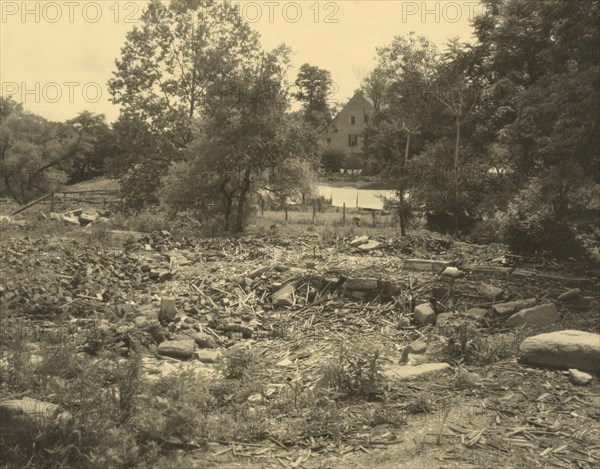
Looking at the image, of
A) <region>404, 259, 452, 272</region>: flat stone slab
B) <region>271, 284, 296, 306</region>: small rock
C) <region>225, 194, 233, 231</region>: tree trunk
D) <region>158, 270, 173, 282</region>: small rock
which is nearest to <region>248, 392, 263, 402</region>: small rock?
<region>271, 284, 296, 306</region>: small rock

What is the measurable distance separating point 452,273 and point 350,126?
52351 millimetres

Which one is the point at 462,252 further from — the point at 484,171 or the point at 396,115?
the point at 396,115

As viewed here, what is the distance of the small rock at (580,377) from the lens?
574 centimetres

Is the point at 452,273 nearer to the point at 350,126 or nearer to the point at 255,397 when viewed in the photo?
the point at 255,397

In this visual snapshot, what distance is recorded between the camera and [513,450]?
14.9 ft

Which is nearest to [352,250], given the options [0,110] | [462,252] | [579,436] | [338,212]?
[462,252]

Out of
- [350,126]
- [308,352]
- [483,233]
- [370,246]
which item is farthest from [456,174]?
[350,126]

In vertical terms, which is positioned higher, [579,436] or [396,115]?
[396,115]

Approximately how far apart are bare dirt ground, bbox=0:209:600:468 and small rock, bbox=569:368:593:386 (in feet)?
0.37

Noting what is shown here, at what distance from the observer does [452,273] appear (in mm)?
10602

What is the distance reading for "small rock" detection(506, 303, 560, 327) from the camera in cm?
803

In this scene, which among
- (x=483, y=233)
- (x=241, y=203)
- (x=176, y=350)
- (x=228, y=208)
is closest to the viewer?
(x=176, y=350)

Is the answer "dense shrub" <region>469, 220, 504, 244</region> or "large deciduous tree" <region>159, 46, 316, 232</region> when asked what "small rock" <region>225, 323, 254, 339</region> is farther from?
"large deciduous tree" <region>159, 46, 316, 232</region>

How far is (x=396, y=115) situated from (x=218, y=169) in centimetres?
797
